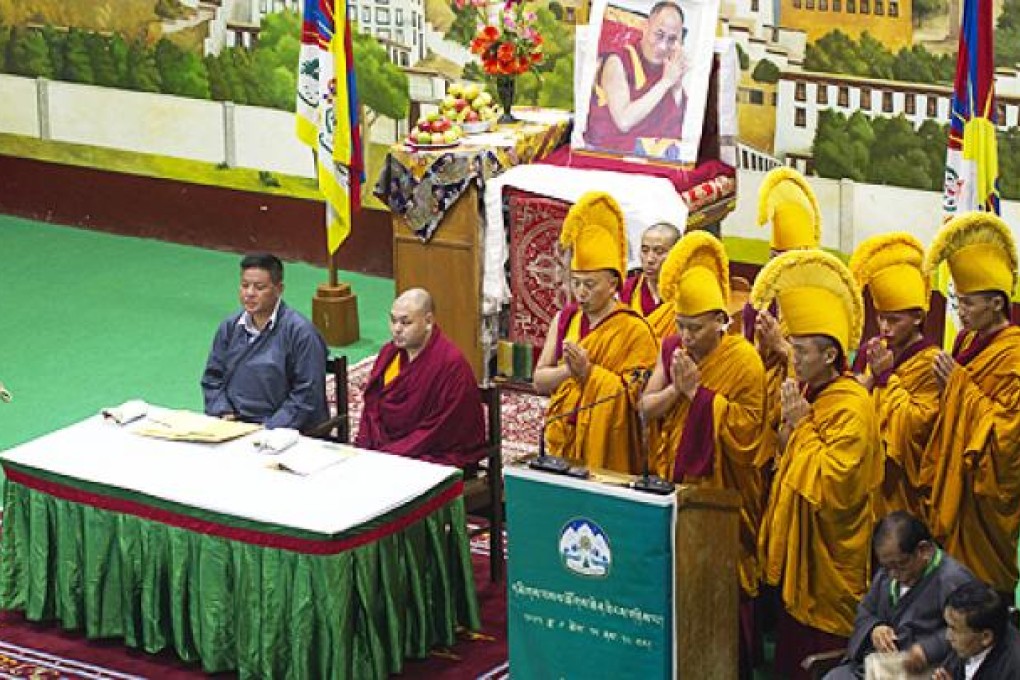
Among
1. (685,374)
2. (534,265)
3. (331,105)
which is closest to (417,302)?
(685,374)

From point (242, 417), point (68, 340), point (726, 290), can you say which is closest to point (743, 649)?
point (726, 290)

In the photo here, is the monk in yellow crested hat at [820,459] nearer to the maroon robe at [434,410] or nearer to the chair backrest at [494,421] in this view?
the chair backrest at [494,421]

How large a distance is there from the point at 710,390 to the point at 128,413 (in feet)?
7.63

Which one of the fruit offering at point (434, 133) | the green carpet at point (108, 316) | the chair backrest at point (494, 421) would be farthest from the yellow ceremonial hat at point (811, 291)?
the green carpet at point (108, 316)

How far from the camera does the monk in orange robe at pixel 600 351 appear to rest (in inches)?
294

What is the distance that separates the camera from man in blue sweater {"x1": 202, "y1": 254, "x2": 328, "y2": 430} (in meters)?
8.19

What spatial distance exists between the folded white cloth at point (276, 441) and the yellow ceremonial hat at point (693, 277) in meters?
1.50

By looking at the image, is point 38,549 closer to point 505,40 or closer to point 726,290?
point 726,290

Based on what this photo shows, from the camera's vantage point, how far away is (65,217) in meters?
14.0

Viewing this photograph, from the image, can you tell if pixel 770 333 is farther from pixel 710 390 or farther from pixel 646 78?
pixel 646 78

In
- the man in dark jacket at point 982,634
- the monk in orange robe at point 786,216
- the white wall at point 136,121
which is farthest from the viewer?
the white wall at point 136,121

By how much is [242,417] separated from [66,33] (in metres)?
6.08

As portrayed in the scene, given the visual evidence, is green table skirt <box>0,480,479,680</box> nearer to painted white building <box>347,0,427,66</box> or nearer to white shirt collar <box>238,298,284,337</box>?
white shirt collar <box>238,298,284,337</box>

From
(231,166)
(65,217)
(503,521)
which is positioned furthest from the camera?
(65,217)
